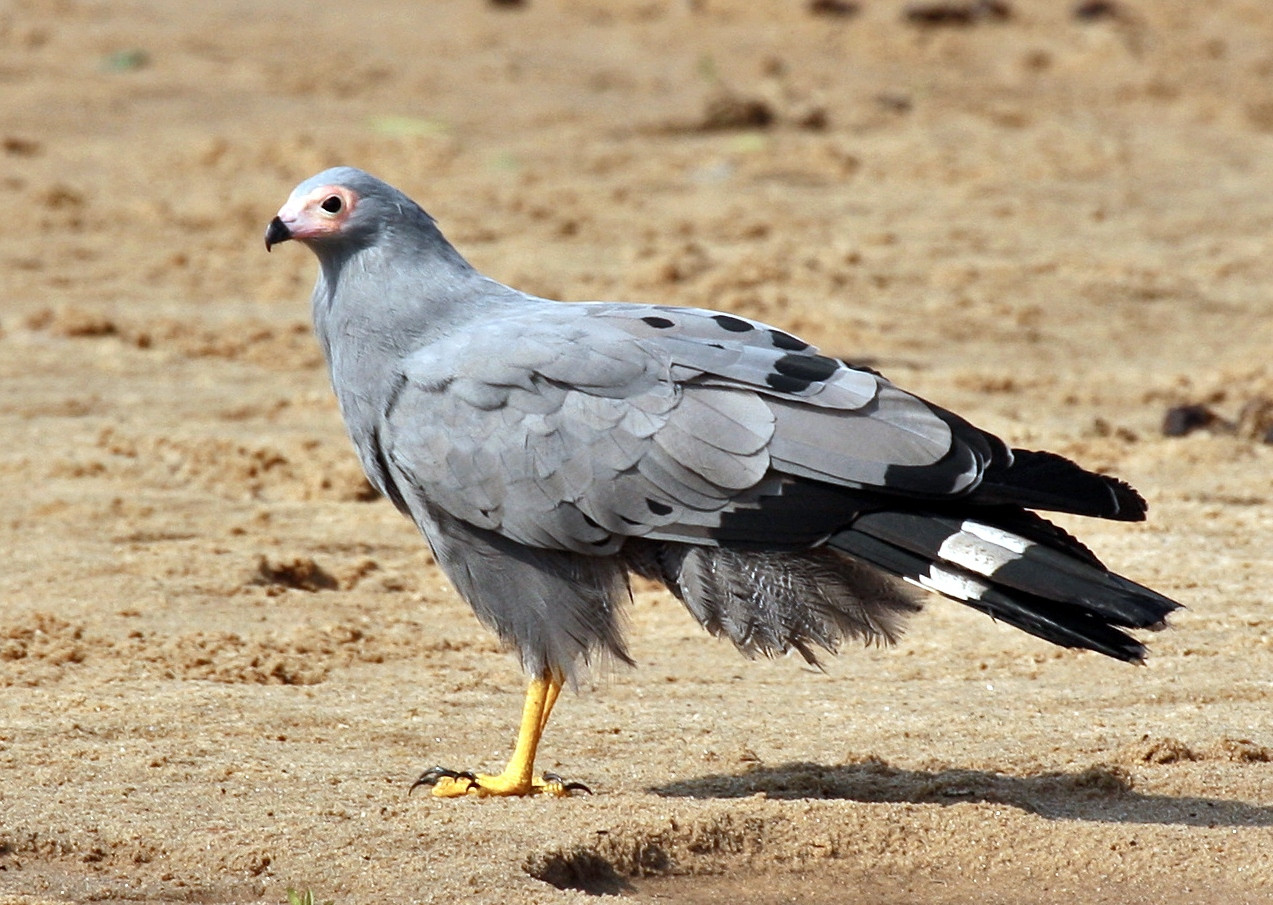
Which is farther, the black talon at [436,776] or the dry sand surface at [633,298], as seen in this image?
the black talon at [436,776]

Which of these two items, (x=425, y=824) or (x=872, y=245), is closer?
(x=425, y=824)

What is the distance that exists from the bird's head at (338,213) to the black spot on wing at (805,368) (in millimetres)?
1115

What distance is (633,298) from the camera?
903cm

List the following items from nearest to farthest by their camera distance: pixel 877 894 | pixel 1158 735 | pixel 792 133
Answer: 1. pixel 877 894
2. pixel 1158 735
3. pixel 792 133

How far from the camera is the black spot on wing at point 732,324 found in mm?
4529

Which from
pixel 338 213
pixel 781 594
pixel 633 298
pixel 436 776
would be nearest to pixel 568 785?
pixel 436 776

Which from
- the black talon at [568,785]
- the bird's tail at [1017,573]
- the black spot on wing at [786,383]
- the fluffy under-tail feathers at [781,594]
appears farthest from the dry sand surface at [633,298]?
the black spot on wing at [786,383]

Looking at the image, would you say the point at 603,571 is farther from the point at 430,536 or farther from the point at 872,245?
the point at 872,245

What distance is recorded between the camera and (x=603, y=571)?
4.54m

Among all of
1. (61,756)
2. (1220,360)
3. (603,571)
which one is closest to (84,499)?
(61,756)

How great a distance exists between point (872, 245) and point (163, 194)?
4099mm

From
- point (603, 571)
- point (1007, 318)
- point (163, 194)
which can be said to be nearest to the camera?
point (603, 571)

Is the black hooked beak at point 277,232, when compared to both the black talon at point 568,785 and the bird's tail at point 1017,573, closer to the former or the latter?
the black talon at point 568,785

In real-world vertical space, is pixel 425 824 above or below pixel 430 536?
below
